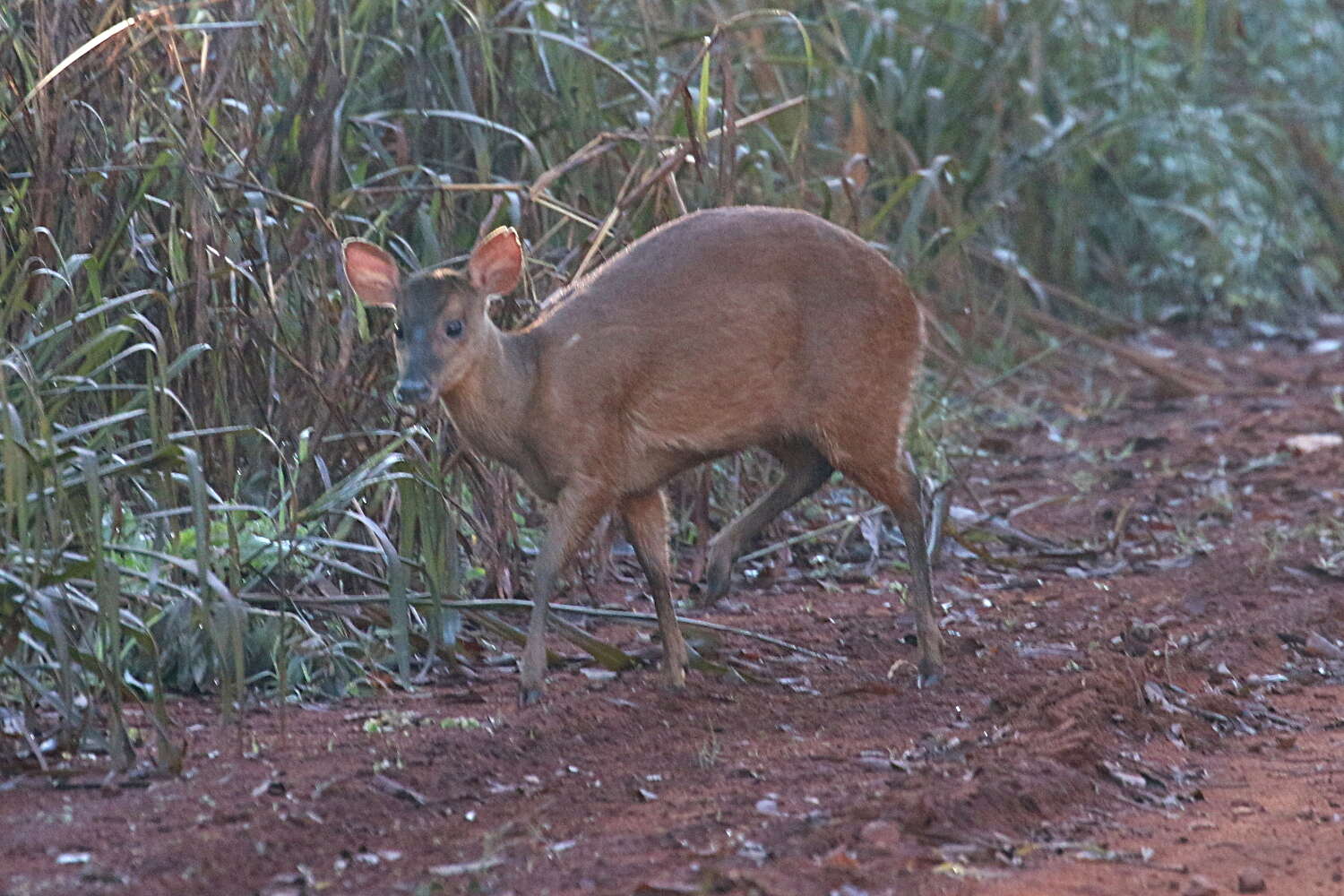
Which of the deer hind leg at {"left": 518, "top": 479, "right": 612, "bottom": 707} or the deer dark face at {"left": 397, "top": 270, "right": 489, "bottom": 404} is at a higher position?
the deer dark face at {"left": 397, "top": 270, "right": 489, "bottom": 404}

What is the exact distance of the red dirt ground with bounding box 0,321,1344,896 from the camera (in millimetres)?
3682

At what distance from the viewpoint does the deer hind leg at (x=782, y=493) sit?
5918mm

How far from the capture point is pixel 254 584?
5.19m

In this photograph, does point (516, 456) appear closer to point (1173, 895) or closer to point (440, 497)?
point (440, 497)

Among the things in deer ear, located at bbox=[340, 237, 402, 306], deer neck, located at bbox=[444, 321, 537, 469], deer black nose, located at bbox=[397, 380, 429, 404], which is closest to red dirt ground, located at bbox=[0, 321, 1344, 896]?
deer neck, located at bbox=[444, 321, 537, 469]

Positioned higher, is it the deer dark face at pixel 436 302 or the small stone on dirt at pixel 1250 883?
the deer dark face at pixel 436 302

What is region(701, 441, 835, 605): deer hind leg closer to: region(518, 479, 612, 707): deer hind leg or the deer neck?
region(518, 479, 612, 707): deer hind leg

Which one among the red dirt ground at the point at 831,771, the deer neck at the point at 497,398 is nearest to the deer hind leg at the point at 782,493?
the red dirt ground at the point at 831,771

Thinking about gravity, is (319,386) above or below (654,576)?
above

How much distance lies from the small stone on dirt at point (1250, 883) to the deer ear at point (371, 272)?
276 centimetres

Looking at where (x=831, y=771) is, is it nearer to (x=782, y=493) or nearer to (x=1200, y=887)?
(x=1200, y=887)

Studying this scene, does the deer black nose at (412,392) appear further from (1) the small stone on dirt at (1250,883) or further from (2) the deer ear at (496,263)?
(1) the small stone on dirt at (1250,883)

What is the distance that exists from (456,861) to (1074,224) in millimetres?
8585

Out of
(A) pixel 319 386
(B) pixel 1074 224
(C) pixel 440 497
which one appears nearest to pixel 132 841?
(C) pixel 440 497
